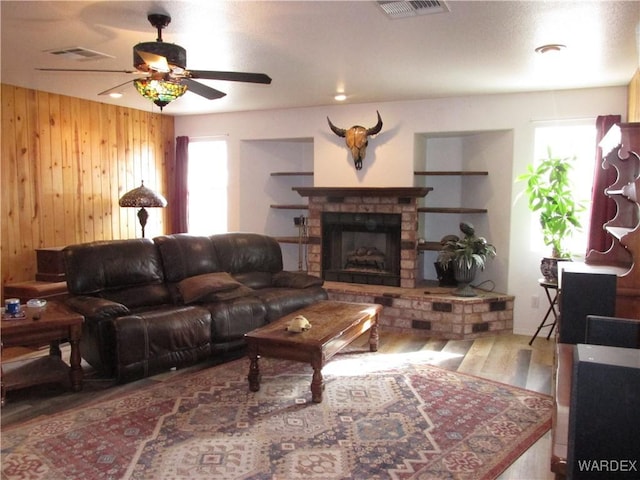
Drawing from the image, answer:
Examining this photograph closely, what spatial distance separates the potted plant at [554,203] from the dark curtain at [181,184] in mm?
4277

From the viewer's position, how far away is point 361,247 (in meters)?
6.03

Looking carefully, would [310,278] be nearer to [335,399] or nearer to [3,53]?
[335,399]

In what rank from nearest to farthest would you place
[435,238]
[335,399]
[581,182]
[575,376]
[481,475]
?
[575,376]
[481,475]
[335,399]
[581,182]
[435,238]

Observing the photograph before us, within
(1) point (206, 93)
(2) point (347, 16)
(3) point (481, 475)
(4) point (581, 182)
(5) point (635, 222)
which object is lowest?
(3) point (481, 475)

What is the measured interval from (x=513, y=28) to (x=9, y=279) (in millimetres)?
Answer: 4998

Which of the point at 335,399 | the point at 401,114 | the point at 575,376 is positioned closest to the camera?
the point at 575,376

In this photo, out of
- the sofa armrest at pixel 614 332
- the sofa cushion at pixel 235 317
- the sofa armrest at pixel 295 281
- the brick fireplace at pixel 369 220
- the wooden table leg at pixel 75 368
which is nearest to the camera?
the sofa armrest at pixel 614 332

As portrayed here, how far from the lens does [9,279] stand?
5.02m

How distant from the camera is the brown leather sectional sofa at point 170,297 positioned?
3.62 metres

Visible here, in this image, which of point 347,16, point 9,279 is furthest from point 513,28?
point 9,279

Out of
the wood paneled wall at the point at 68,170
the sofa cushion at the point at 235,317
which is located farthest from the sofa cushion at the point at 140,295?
the wood paneled wall at the point at 68,170

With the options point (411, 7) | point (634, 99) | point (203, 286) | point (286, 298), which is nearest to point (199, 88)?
point (411, 7)

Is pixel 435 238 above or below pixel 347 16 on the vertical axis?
below

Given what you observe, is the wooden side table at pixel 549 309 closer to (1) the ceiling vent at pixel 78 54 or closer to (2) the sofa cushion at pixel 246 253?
(2) the sofa cushion at pixel 246 253
